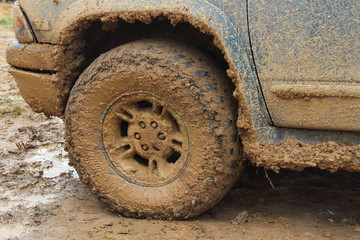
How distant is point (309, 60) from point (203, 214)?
47.1 inches

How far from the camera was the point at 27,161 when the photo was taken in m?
4.20

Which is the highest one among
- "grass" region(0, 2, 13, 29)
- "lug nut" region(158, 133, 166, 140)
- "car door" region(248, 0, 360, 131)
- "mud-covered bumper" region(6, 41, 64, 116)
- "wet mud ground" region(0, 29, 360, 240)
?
"grass" region(0, 2, 13, 29)

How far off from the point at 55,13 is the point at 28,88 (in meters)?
0.56

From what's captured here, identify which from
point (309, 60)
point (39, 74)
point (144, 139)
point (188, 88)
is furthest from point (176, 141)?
point (39, 74)

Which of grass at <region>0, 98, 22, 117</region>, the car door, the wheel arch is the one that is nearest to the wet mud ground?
the wheel arch

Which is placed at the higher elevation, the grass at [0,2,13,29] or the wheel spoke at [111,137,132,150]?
the grass at [0,2,13,29]

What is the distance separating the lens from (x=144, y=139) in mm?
2896

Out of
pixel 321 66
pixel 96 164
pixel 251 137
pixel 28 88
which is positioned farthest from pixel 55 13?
pixel 321 66

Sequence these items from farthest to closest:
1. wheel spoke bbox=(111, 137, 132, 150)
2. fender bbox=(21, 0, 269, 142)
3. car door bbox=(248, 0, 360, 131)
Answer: wheel spoke bbox=(111, 137, 132, 150)
fender bbox=(21, 0, 269, 142)
car door bbox=(248, 0, 360, 131)

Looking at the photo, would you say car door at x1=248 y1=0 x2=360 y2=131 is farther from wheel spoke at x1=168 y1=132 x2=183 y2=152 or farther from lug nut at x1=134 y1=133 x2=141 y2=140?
lug nut at x1=134 y1=133 x2=141 y2=140

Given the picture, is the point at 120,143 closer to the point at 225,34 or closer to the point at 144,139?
the point at 144,139

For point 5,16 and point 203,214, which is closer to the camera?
point 203,214

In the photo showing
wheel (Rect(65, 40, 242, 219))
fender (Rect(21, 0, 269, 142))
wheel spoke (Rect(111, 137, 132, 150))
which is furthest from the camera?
wheel spoke (Rect(111, 137, 132, 150))

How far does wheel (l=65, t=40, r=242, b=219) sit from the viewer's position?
269 centimetres
